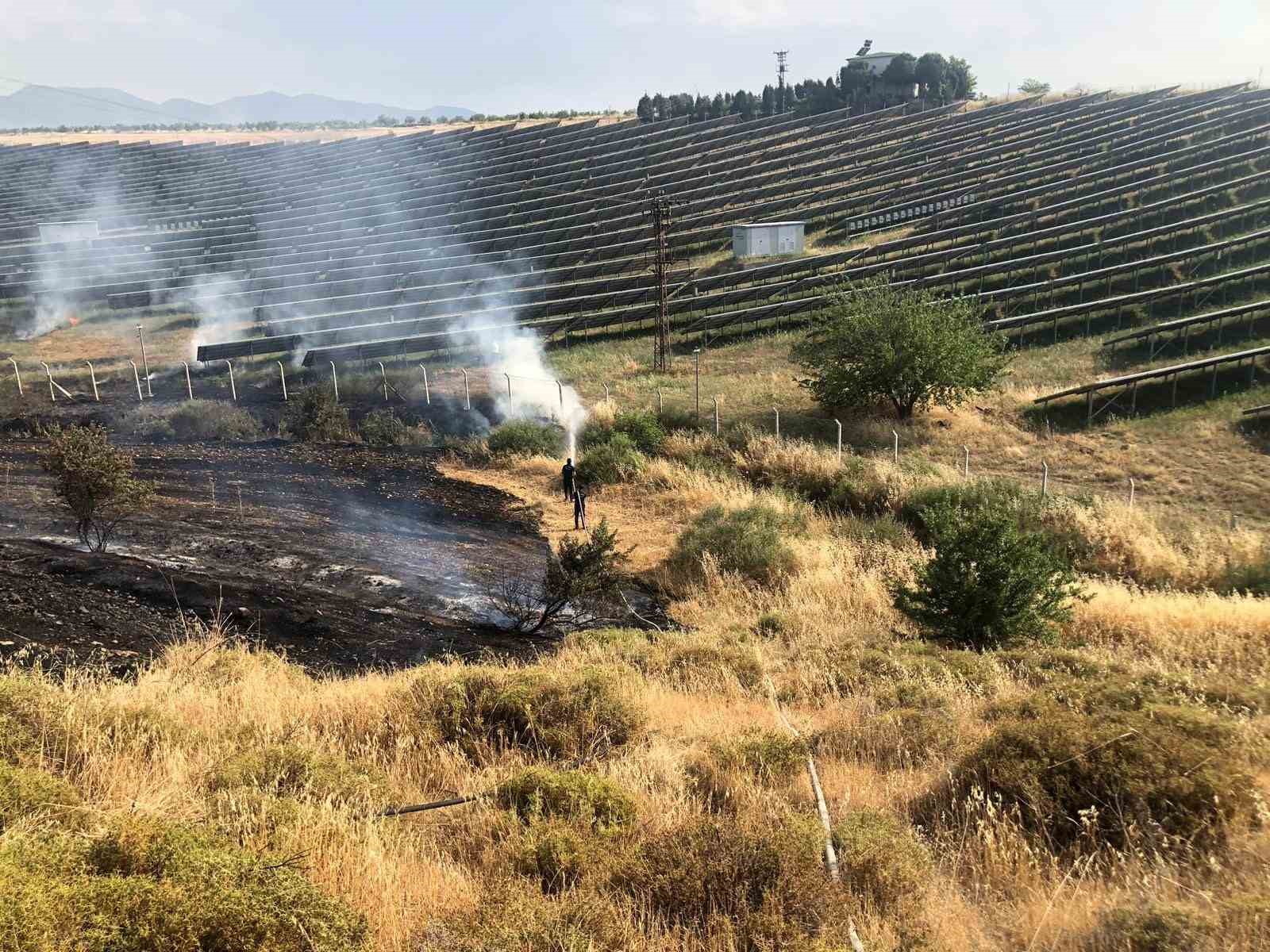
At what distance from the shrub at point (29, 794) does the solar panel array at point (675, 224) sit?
30819 millimetres

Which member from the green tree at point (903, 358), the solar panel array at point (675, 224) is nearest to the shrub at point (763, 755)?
the green tree at point (903, 358)

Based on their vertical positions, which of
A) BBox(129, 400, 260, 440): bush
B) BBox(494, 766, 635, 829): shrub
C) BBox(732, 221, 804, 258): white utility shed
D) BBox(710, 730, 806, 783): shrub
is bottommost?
BBox(129, 400, 260, 440): bush

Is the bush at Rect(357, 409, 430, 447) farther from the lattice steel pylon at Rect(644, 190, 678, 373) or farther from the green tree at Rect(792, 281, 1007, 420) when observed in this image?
the green tree at Rect(792, 281, 1007, 420)

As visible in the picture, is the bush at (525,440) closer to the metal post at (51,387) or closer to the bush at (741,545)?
the bush at (741,545)

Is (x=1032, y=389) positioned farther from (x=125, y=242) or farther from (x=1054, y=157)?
(x=125, y=242)

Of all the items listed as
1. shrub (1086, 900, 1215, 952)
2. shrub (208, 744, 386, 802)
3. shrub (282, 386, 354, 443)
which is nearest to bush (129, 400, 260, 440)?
shrub (282, 386, 354, 443)

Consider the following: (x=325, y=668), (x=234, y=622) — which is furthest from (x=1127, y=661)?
(x=234, y=622)

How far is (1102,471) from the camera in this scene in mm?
21328

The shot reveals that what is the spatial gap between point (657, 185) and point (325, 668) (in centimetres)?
6083

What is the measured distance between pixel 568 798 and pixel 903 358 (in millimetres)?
21959

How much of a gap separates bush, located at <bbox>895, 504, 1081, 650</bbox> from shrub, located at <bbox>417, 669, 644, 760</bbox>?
512 cm

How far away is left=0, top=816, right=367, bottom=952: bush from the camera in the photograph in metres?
3.52

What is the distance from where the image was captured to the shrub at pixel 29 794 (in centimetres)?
466

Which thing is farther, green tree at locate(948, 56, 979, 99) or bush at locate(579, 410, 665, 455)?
green tree at locate(948, 56, 979, 99)
